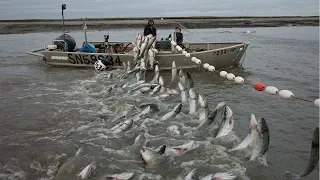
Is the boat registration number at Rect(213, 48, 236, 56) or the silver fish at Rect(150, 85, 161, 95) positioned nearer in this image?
the silver fish at Rect(150, 85, 161, 95)

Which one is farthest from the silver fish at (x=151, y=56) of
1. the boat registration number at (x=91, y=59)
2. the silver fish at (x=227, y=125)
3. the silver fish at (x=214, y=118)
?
the silver fish at (x=227, y=125)

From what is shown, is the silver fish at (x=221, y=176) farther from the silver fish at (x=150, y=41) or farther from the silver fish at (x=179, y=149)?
the silver fish at (x=150, y=41)

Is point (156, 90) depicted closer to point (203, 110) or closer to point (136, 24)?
point (203, 110)

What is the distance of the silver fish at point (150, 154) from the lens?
20.1 feet

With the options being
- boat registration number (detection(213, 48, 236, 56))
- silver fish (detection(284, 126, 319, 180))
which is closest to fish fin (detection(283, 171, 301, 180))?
silver fish (detection(284, 126, 319, 180))

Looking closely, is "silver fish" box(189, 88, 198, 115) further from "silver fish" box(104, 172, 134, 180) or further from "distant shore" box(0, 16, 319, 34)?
"distant shore" box(0, 16, 319, 34)

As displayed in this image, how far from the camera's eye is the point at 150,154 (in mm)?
6199

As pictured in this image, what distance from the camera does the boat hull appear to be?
14336 mm

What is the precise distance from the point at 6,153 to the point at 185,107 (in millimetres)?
4724

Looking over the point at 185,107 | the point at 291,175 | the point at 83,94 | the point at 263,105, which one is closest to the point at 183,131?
the point at 185,107

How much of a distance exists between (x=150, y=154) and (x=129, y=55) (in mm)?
9069

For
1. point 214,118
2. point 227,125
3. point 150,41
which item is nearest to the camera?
point 227,125

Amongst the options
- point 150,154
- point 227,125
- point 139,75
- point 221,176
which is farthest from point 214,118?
point 139,75

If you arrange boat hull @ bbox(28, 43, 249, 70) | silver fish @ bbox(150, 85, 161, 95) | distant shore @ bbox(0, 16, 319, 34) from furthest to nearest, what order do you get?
distant shore @ bbox(0, 16, 319, 34) → boat hull @ bbox(28, 43, 249, 70) → silver fish @ bbox(150, 85, 161, 95)
